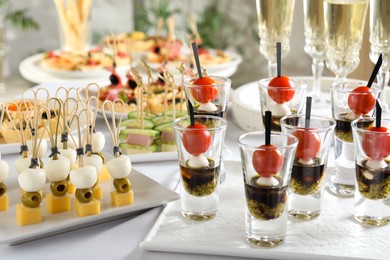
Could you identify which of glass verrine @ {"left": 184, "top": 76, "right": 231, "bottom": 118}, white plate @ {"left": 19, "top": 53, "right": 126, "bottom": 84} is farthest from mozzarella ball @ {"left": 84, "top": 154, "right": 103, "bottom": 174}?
white plate @ {"left": 19, "top": 53, "right": 126, "bottom": 84}

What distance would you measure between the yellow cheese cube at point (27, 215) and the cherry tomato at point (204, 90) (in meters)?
0.48

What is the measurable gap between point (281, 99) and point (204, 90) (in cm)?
18

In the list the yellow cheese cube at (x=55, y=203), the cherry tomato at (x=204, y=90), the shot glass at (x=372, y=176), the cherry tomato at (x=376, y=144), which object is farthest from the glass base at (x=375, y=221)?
the yellow cheese cube at (x=55, y=203)

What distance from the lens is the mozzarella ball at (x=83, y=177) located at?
1405 millimetres

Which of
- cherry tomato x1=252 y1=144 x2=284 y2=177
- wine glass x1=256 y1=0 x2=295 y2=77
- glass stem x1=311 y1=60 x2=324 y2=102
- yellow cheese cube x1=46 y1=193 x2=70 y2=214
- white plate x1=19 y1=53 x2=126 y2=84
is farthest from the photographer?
white plate x1=19 y1=53 x2=126 y2=84

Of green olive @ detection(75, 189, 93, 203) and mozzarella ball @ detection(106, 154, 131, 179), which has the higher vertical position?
mozzarella ball @ detection(106, 154, 131, 179)

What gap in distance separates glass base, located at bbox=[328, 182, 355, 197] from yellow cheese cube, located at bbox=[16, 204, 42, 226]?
24.7 inches

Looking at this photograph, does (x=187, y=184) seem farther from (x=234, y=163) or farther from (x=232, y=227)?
(x=234, y=163)

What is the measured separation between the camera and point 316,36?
7.04 ft

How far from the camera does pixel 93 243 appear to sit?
1343 mm

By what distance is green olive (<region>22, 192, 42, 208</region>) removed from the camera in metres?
1.39

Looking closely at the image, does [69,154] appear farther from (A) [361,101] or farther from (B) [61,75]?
(B) [61,75]

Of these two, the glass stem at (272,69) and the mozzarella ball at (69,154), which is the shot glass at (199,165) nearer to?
the mozzarella ball at (69,154)

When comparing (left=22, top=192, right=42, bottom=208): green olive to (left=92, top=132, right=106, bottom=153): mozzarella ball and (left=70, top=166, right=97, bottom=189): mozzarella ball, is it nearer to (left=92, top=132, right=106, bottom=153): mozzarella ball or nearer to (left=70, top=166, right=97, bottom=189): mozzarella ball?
(left=70, top=166, right=97, bottom=189): mozzarella ball
